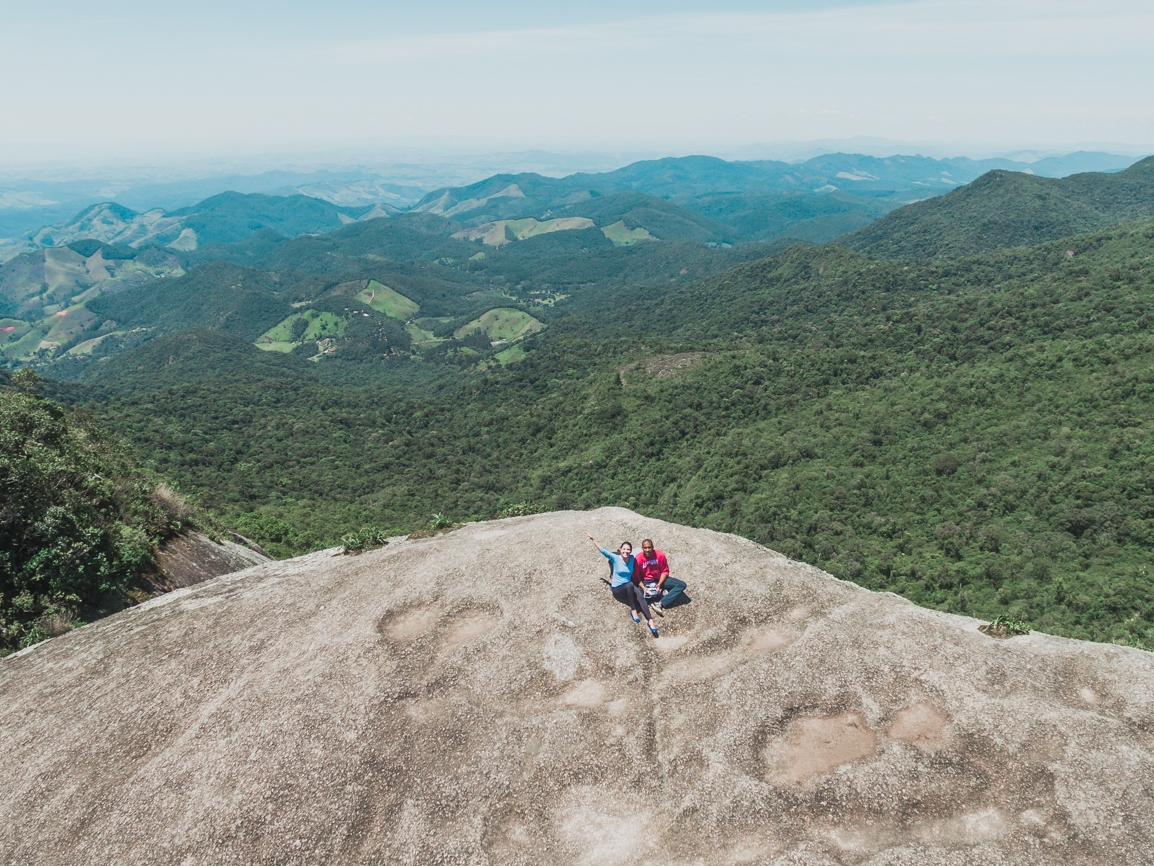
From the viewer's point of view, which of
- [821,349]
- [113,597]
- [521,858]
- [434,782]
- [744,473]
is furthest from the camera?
[821,349]

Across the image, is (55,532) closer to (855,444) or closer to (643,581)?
(643,581)

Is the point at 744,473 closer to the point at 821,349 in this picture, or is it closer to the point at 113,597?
the point at 821,349

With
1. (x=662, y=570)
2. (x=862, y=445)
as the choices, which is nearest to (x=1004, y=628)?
(x=662, y=570)

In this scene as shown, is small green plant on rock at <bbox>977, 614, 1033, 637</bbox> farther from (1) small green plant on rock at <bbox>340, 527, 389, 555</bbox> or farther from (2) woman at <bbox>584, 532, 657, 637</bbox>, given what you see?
(1) small green plant on rock at <bbox>340, 527, 389, 555</bbox>

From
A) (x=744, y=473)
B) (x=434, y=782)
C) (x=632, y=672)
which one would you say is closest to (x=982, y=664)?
(x=632, y=672)

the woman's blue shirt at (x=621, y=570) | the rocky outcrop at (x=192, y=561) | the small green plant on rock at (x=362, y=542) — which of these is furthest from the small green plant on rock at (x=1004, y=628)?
the rocky outcrop at (x=192, y=561)

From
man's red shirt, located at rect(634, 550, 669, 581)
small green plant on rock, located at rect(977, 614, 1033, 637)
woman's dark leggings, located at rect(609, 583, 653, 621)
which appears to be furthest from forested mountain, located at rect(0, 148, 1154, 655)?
man's red shirt, located at rect(634, 550, 669, 581)

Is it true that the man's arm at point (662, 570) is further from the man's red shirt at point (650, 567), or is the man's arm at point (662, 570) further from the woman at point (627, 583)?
the woman at point (627, 583)
